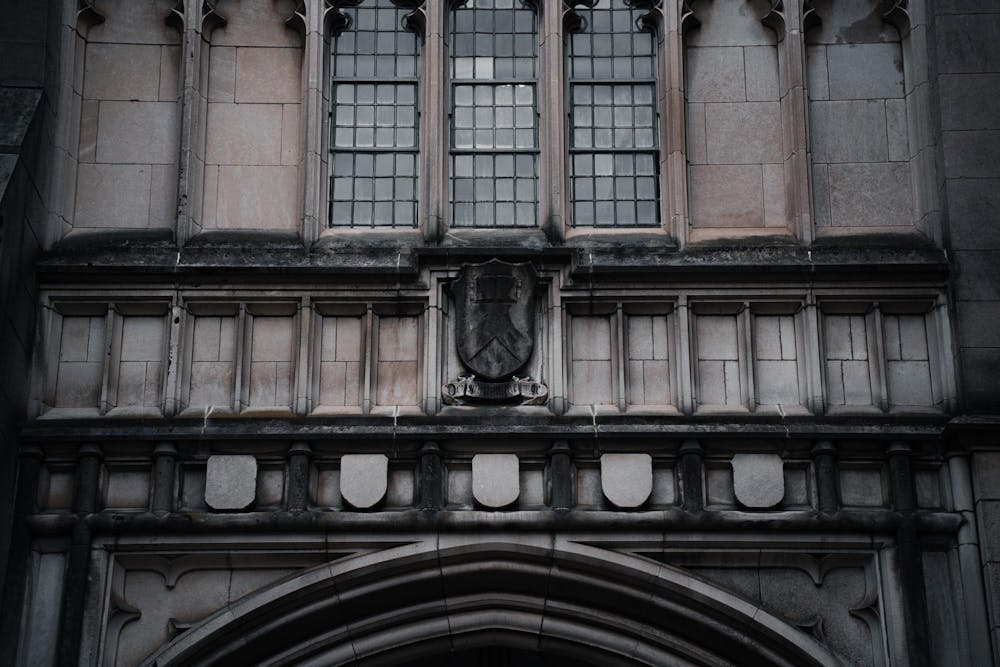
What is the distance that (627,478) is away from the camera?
45.6ft

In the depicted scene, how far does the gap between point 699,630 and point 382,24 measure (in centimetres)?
569

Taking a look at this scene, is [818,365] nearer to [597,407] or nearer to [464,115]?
[597,407]

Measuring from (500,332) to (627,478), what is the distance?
1.47 metres

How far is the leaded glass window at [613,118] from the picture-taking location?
50.2 ft

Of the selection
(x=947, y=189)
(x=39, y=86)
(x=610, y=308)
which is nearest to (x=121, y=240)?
(x=39, y=86)

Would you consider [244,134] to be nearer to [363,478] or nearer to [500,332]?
[500,332]

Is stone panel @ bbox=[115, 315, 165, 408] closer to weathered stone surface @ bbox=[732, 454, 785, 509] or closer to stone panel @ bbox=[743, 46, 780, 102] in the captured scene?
weathered stone surface @ bbox=[732, 454, 785, 509]

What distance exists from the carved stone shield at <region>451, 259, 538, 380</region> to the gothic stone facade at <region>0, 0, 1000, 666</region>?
0.08 feet

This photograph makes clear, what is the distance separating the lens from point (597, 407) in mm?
14266

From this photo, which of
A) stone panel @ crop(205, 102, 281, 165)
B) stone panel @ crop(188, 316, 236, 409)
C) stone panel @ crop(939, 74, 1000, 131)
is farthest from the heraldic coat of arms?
stone panel @ crop(939, 74, 1000, 131)

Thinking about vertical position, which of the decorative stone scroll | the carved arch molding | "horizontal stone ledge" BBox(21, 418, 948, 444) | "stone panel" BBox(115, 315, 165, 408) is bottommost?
the carved arch molding

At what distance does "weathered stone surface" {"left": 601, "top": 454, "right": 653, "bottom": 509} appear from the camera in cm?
1385

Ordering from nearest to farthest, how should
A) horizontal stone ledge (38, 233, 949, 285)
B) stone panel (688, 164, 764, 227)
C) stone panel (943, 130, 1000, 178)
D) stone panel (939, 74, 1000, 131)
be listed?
1. horizontal stone ledge (38, 233, 949, 285)
2. stone panel (943, 130, 1000, 178)
3. stone panel (939, 74, 1000, 131)
4. stone panel (688, 164, 764, 227)

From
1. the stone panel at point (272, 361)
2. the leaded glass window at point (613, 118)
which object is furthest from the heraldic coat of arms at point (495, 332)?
the stone panel at point (272, 361)
